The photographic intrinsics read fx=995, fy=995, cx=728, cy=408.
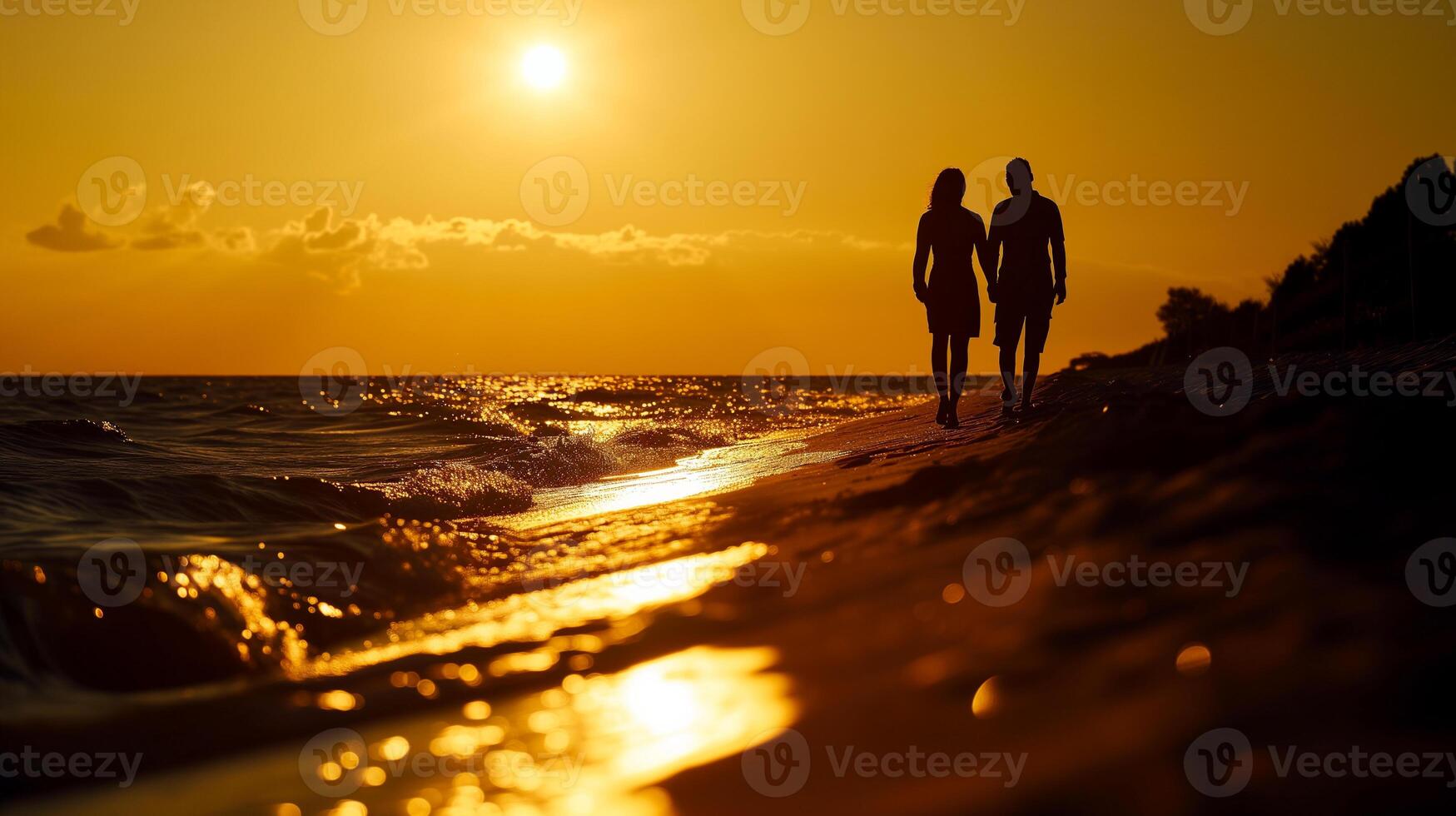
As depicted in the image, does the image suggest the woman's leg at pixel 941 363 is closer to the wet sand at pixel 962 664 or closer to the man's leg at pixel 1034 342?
the man's leg at pixel 1034 342

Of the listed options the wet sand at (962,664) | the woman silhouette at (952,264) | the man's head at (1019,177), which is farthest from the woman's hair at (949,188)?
the wet sand at (962,664)

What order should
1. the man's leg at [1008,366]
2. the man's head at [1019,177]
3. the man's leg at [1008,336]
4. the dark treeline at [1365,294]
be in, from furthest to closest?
the dark treeline at [1365,294] < the man's leg at [1008,366] < the man's leg at [1008,336] < the man's head at [1019,177]

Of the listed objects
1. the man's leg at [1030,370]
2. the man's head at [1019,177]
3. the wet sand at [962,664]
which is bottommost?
the wet sand at [962,664]

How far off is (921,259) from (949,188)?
2.43 feet

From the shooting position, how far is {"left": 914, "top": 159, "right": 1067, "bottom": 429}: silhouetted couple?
9305 mm

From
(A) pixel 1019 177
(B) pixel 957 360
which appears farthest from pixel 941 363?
(A) pixel 1019 177

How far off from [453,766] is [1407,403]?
12.8 feet

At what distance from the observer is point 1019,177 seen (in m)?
9.15

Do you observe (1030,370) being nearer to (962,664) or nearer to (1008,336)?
(1008,336)

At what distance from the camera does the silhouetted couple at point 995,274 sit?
930 centimetres

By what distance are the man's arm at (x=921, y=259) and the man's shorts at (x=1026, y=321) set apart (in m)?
0.78

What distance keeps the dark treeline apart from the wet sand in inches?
382

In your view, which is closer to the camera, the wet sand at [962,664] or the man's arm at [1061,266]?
the wet sand at [962,664]

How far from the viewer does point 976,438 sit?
7.49 m
